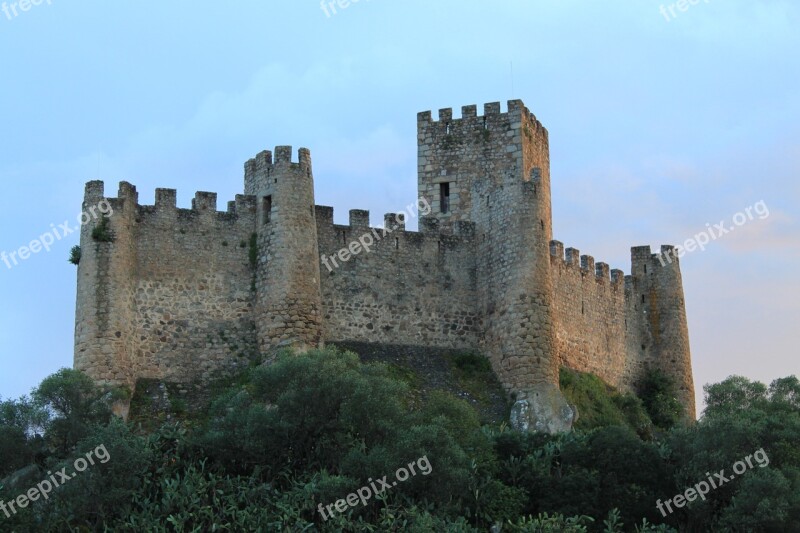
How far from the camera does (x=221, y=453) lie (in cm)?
4569

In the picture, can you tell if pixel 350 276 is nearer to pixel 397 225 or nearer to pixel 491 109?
pixel 397 225

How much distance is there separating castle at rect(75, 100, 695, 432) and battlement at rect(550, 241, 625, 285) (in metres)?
0.11

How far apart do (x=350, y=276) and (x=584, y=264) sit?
11240 mm

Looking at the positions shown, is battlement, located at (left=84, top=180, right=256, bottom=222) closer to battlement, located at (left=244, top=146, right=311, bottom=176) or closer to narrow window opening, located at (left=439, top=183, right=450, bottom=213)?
battlement, located at (left=244, top=146, right=311, bottom=176)

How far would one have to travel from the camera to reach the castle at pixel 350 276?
2051 inches

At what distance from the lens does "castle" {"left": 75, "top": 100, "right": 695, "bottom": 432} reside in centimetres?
5209

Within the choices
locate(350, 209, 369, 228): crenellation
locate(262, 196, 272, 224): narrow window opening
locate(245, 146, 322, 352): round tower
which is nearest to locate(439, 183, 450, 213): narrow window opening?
locate(350, 209, 369, 228): crenellation

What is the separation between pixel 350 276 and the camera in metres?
55.6

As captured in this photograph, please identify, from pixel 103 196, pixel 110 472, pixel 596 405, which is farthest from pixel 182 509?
pixel 596 405

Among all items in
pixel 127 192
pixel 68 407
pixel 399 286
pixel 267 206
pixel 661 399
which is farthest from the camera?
pixel 661 399

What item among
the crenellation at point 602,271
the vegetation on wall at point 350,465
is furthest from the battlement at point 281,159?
the crenellation at point 602,271

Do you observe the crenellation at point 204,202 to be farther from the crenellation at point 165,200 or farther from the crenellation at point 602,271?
the crenellation at point 602,271

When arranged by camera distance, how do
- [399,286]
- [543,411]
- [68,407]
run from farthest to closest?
[399,286]
[543,411]
[68,407]

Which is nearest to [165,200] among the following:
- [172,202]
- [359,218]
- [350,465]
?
[172,202]
